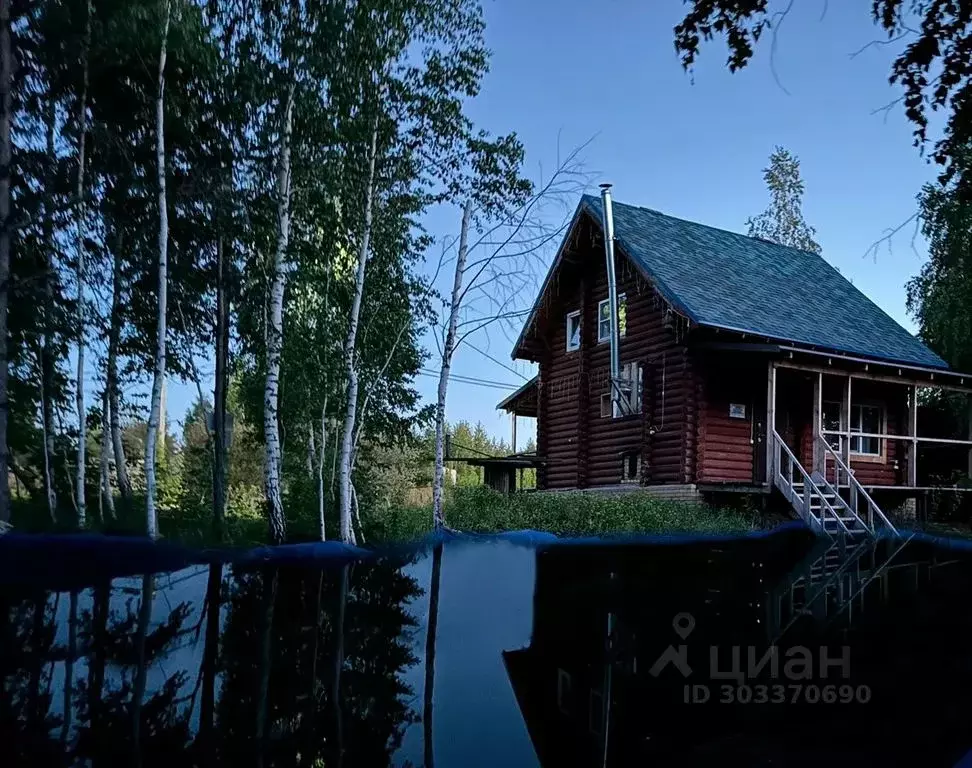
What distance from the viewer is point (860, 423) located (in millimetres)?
21781

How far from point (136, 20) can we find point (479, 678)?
1521 cm

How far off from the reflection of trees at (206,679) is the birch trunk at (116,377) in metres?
9.01

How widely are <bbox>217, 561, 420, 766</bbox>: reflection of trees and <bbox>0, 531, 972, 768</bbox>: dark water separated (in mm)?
22

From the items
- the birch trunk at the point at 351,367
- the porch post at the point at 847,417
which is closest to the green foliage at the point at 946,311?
the porch post at the point at 847,417

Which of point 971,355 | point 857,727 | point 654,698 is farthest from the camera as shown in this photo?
point 971,355

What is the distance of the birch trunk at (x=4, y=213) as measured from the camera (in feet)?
48.6

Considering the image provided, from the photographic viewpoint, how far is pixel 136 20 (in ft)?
53.2

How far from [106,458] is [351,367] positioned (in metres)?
6.36

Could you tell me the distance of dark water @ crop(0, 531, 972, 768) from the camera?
14.9ft

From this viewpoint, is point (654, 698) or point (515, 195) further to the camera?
point (515, 195)

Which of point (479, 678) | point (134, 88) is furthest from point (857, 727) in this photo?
point (134, 88)

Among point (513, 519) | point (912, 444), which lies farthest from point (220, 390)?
point (912, 444)

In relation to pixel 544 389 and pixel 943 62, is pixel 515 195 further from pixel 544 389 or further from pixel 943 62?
pixel 943 62

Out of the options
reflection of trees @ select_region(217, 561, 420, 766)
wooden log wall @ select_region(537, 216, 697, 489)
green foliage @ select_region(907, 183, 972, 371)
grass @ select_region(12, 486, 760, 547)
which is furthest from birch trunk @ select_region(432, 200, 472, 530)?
green foliage @ select_region(907, 183, 972, 371)
